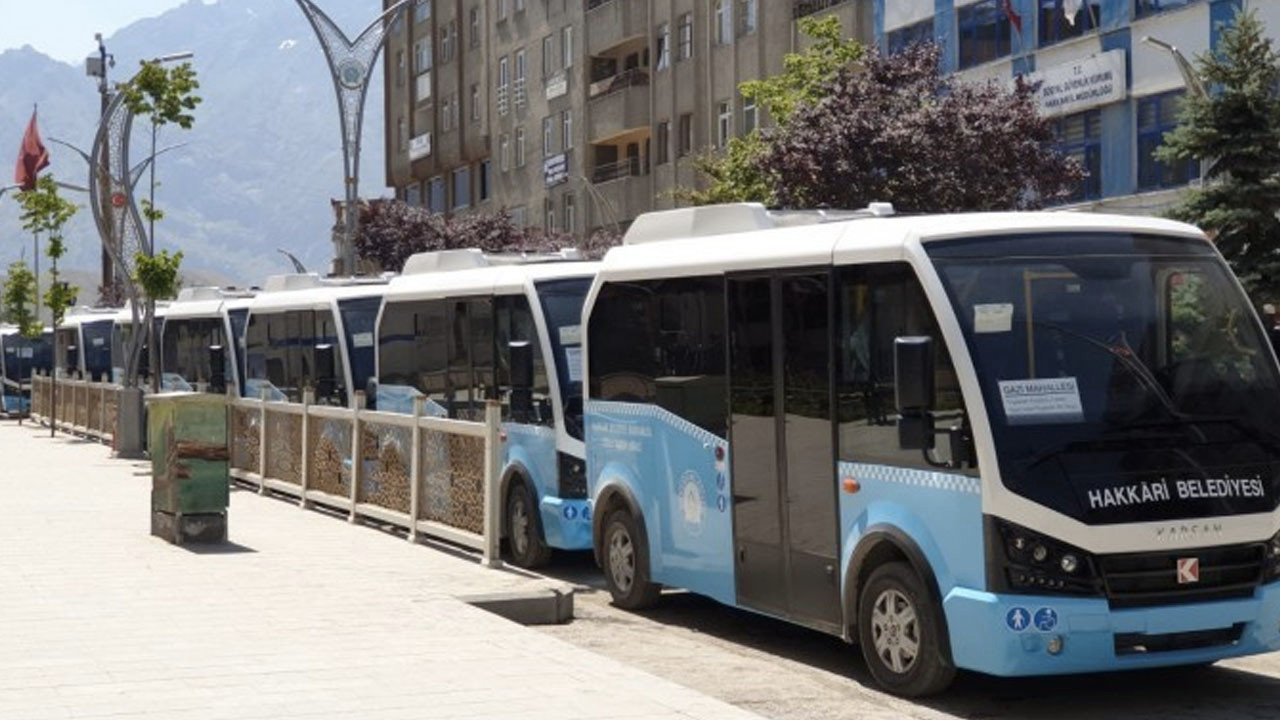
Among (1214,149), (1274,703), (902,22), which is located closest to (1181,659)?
(1274,703)

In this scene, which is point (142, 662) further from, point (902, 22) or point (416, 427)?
point (902, 22)

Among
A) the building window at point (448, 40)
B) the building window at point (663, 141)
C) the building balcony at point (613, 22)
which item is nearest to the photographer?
the building window at point (663, 141)

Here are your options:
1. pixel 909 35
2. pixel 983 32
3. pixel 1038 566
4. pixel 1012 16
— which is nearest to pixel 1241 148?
pixel 1012 16

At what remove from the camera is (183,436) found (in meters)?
17.6

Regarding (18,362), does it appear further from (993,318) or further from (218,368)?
(993,318)

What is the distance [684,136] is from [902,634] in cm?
4254

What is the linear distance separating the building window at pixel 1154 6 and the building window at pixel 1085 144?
1.95 metres

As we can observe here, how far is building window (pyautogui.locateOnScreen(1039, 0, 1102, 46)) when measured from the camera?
36.9 meters

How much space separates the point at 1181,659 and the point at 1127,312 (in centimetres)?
181

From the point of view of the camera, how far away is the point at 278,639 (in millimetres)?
11656

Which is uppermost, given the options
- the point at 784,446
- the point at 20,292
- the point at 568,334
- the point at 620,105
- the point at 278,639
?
the point at 620,105

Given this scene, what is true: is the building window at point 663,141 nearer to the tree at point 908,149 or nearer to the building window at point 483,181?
the building window at point 483,181

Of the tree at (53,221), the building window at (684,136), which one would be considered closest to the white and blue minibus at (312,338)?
the tree at (53,221)

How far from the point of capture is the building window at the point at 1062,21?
121 ft
